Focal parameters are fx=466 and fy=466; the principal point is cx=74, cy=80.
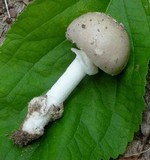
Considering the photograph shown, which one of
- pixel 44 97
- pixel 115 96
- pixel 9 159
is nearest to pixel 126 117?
pixel 115 96

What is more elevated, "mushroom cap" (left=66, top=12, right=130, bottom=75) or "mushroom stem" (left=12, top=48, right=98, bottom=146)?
"mushroom cap" (left=66, top=12, right=130, bottom=75)

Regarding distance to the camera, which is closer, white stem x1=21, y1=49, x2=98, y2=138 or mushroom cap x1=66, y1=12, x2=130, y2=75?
mushroom cap x1=66, y1=12, x2=130, y2=75

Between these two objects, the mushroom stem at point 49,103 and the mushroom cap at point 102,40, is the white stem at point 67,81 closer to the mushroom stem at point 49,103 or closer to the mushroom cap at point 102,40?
the mushroom stem at point 49,103

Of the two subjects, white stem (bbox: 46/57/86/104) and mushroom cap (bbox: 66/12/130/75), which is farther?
white stem (bbox: 46/57/86/104)

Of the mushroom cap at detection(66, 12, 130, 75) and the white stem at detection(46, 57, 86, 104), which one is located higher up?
the mushroom cap at detection(66, 12, 130, 75)

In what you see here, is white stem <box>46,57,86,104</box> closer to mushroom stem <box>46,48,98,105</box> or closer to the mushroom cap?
mushroom stem <box>46,48,98,105</box>

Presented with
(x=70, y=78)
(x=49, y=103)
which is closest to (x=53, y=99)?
(x=49, y=103)

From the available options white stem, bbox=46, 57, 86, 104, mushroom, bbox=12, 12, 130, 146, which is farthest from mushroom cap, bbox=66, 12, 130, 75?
white stem, bbox=46, 57, 86, 104
